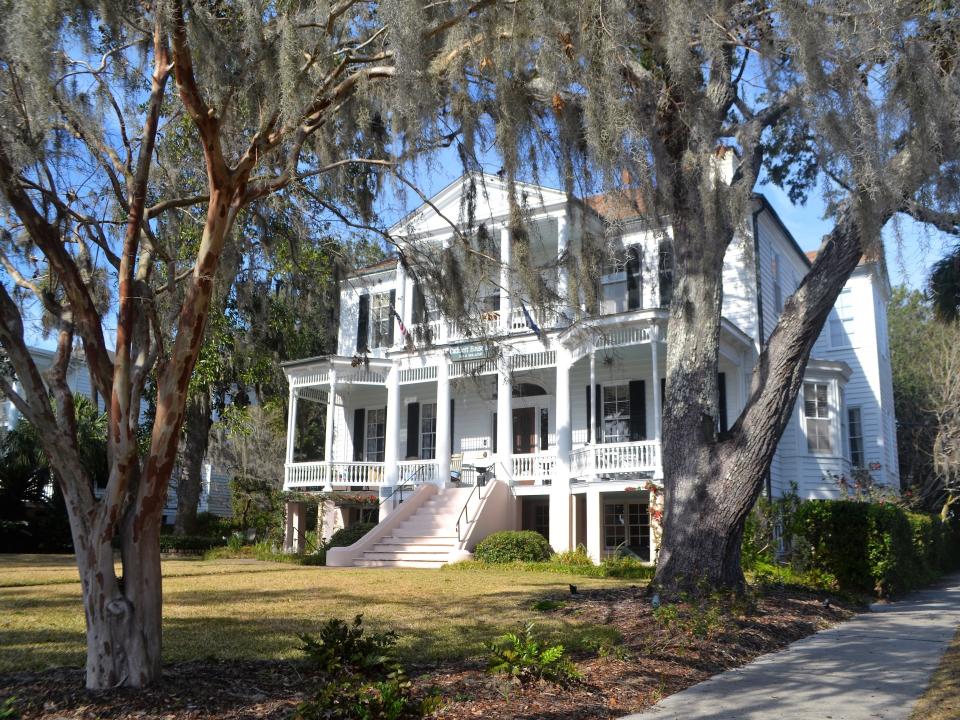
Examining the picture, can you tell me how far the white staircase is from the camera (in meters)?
17.8

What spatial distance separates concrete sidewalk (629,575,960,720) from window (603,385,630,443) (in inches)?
424

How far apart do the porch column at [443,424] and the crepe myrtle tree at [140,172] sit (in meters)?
12.4

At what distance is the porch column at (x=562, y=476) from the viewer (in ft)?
61.8

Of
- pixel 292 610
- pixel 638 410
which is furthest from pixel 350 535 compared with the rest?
pixel 292 610

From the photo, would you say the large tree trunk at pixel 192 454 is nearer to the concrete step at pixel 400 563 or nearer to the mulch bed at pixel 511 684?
the concrete step at pixel 400 563

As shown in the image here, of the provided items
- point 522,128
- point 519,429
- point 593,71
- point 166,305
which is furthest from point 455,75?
point 519,429

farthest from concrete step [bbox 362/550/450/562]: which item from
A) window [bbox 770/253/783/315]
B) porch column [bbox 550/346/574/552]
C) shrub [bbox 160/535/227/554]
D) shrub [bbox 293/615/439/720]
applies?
shrub [bbox 293/615/439/720]

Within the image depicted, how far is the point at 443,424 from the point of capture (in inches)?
842

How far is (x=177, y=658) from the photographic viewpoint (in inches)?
257

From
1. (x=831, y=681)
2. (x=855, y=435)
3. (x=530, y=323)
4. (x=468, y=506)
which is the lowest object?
(x=831, y=681)

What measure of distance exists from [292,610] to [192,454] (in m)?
15.9

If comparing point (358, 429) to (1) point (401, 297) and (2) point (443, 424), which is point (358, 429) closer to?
(2) point (443, 424)

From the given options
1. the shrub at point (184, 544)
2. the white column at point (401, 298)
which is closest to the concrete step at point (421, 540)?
the white column at point (401, 298)

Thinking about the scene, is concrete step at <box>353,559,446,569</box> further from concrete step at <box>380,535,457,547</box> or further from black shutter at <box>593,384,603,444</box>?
black shutter at <box>593,384,603,444</box>
